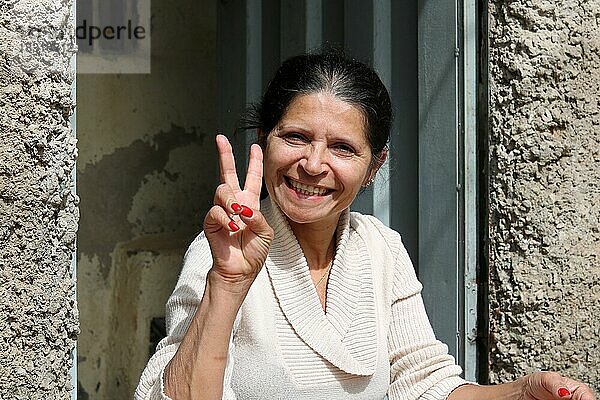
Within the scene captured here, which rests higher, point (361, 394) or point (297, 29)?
point (297, 29)

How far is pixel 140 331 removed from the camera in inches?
162

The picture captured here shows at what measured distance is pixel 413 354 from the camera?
8.39ft

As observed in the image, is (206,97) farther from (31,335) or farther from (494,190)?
(31,335)

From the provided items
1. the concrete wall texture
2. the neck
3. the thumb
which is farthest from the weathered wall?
the thumb

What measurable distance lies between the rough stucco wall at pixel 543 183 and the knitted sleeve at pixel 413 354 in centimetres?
40

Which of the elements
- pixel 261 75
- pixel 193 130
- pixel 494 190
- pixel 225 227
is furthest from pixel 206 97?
pixel 225 227

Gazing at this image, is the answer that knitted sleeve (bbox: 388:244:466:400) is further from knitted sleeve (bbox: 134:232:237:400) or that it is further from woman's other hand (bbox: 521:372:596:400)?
knitted sleeve (bbox: 134:232:237:400)

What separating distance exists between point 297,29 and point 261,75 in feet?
1.28

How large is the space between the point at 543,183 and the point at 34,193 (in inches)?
54.9

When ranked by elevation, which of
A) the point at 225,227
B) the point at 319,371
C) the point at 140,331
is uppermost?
the point at 225,227

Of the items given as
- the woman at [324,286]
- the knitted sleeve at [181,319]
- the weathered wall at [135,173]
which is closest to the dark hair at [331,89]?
the woman at [324,286]

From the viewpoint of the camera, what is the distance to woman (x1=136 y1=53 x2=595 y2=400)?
2.31 metres

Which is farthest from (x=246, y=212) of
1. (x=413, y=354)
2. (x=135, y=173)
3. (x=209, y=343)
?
(x=135, y=173)

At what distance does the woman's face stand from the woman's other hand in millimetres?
575
